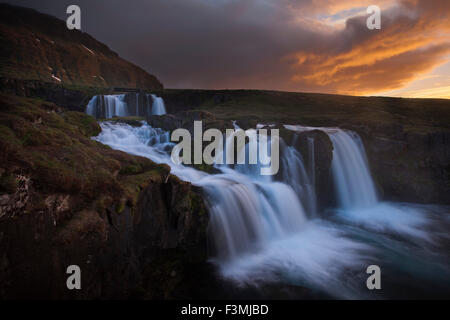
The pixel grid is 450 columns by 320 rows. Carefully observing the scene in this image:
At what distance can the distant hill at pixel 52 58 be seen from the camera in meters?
64.6

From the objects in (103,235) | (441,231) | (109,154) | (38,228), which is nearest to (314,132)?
(441,231)

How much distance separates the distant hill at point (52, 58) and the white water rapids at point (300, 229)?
54.4m

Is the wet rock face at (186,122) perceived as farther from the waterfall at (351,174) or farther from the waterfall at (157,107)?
the waterfall at (157,107)

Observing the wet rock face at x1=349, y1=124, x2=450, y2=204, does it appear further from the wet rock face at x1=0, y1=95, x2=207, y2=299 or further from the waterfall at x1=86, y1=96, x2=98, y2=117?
the waterfall at x1=86, y1=96, x2=98, y2=117

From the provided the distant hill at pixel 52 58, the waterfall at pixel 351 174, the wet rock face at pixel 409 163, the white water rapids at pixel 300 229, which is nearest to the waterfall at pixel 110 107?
the white water rapids at pixel 300 229

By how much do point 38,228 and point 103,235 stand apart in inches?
59.3

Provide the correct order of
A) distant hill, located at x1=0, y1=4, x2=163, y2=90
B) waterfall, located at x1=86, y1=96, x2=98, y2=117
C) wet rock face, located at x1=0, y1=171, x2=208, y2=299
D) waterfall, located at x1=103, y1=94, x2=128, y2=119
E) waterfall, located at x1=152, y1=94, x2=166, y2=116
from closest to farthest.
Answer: wet rock face, located at x1=0, y1=171, x2=208, y2=299 < waterfall, located at x1=86, y1=96, x2=98, y2=117 < waterfall, located at x1=103, y1=94, x2=128, y2=119 < waterfall, located at x1=152, y1=94, x2=166, y2=116 < distant hill, located at x1=0, y1=4, x2=163, y2=90

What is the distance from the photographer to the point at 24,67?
2434 inches

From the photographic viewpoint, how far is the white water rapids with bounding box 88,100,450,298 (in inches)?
369

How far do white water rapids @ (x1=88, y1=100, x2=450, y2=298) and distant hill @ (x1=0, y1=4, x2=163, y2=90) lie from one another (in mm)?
54423

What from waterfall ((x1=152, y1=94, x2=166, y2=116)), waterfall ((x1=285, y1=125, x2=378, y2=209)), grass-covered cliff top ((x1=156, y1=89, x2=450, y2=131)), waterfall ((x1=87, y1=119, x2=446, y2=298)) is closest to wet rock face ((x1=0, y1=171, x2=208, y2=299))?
waterfall ((x1=87, y1=119, x2=446, y2=298))

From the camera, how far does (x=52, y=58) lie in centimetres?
7931

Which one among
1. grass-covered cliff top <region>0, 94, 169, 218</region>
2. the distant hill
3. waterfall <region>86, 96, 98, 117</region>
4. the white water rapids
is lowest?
the white water rapids
